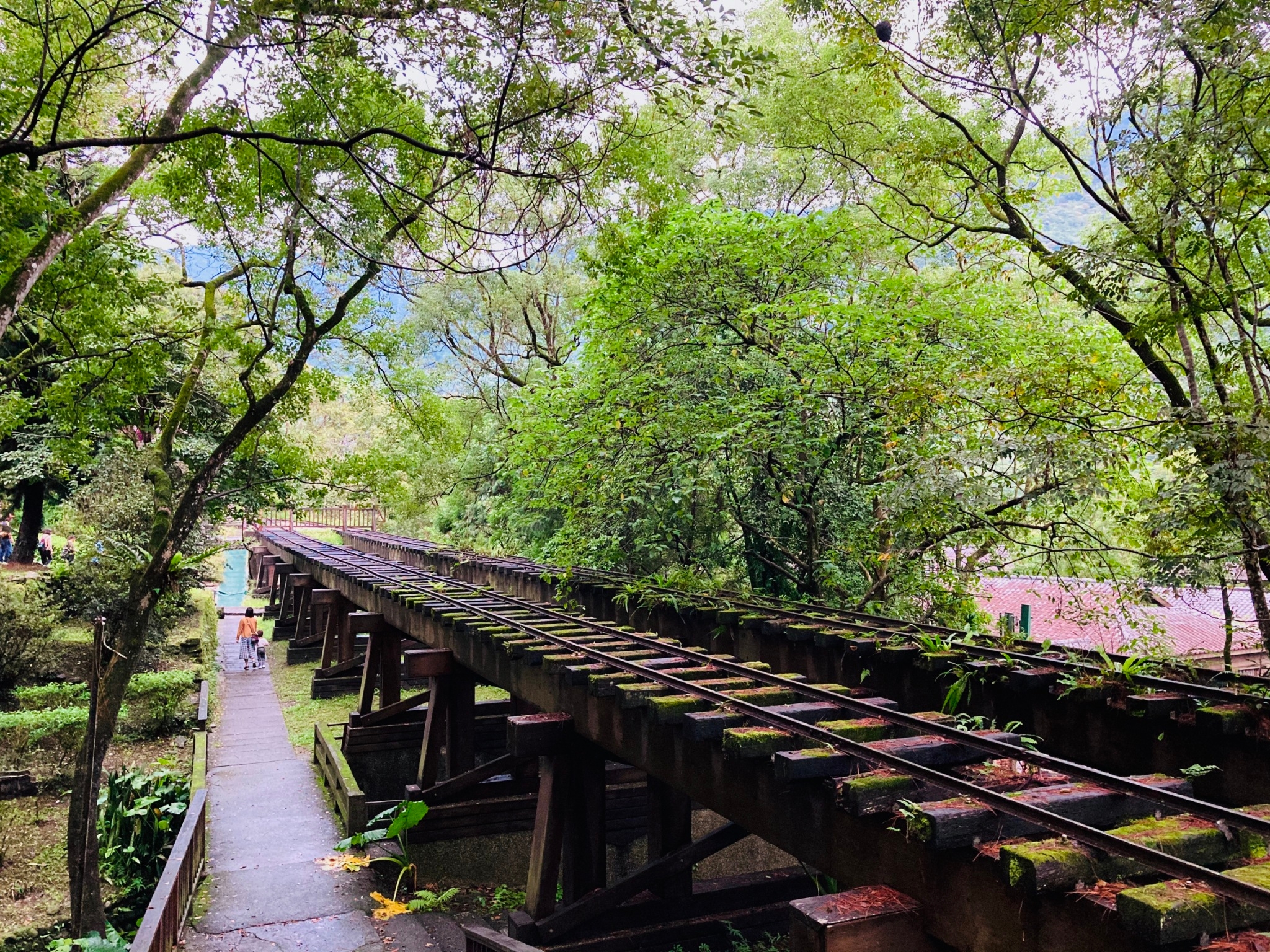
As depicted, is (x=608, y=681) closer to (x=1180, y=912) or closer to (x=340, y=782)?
(x=1180, y=912)

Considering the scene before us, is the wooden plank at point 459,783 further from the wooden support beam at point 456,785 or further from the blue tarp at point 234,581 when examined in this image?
the blue tarp at point 234,581

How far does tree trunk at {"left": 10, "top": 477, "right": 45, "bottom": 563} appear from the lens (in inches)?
1001

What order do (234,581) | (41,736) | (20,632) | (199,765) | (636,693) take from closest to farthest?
(636,693), (199,765), (41,736), (20,632), (234,581)

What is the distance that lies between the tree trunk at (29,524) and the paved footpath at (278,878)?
15.7 meters

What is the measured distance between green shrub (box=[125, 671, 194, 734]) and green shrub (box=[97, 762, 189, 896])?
445 cm

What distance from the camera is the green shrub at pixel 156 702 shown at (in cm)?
1506

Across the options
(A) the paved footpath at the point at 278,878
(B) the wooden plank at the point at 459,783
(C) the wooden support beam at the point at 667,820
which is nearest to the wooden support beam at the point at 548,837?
(C) the wooden support beam at the point at 667,820

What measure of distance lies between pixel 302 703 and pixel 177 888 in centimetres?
1107

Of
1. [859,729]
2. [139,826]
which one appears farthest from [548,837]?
[139,826]

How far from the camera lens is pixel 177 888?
23.1ft

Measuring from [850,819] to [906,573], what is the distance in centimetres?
753

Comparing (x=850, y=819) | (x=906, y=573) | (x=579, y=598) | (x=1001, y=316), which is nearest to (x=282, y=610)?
(x=579, y=598)

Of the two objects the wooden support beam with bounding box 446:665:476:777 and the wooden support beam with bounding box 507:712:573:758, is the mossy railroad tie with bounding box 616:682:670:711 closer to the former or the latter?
the wooden support beam with bounding box 507:712:573:758

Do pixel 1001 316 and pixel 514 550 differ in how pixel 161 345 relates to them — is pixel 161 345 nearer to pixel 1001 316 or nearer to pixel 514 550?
pixel 1001 316
